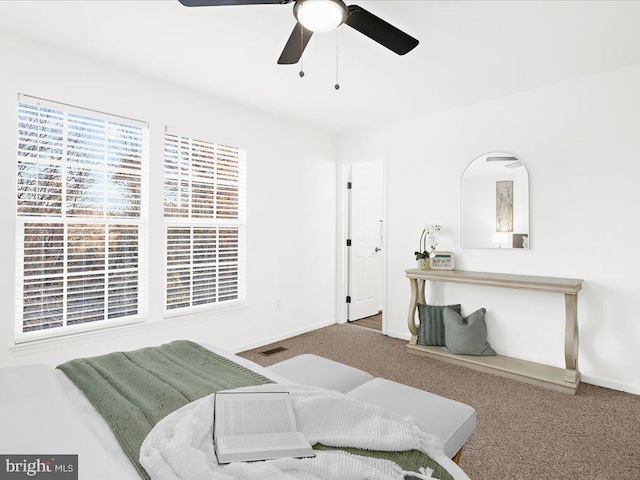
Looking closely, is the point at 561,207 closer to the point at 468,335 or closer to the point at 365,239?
the point at 468,335

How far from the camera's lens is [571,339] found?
2943 millimetres

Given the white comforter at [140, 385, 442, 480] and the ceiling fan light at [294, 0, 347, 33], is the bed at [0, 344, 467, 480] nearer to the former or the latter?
the white comforter at [140, 385, 442, 480]

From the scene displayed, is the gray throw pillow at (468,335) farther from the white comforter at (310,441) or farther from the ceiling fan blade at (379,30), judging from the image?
the ceiling fan blade at (379,30)

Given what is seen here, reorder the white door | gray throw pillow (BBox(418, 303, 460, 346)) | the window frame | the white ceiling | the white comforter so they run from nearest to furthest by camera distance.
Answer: the white comforter, the white ceiling, the window frame, gray throw pillow (BBox(418, 303, 460, 346)), the white door

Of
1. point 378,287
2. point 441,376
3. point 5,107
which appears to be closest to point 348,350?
point 441,376

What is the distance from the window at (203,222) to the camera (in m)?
3.34

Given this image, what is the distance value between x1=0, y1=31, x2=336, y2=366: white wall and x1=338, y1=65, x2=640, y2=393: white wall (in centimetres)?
135

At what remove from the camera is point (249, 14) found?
224 centimetres

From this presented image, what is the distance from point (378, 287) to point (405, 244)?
1.48m

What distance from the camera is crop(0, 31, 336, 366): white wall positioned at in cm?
250

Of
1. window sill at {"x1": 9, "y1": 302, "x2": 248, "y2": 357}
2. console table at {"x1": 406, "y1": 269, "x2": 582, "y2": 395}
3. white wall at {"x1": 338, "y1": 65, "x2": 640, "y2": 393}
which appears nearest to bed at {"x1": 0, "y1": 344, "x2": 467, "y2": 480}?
window sill at {"x1": 9, "y1": 302, "x2": 248, "y2": 357}

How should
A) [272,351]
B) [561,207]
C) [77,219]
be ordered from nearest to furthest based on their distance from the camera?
[77,219] → [561,207] → [272,351]

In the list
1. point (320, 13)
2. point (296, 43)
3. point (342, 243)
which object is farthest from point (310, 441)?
point (342, 243)

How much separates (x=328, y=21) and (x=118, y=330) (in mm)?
2700
